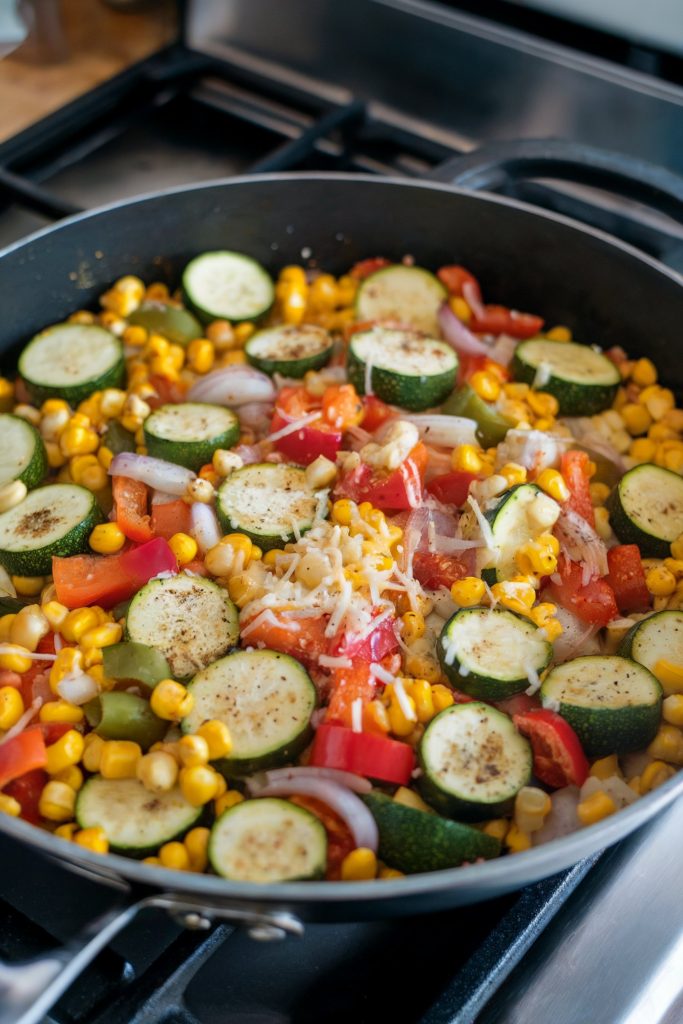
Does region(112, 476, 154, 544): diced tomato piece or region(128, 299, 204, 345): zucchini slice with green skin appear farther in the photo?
region(128, 299, 204, 345): zucchini slice with green skin

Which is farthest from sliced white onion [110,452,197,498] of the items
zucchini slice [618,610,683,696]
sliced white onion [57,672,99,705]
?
zucchini slice [618,610,683,696]

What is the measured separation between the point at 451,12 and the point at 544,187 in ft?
2.31

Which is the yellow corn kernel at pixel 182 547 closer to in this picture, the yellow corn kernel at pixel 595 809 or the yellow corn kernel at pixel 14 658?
the yellow corn kernel at pixel 14 658

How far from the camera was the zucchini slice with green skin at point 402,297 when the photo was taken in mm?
2939

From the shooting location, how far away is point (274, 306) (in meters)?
3.02

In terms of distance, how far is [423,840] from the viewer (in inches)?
72.4

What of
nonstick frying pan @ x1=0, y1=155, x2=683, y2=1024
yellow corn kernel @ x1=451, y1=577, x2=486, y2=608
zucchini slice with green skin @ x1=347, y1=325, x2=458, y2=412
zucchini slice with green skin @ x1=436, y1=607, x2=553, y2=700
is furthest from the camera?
nonstick frying pan @ x1=0, y1=155, x2=683, y2=1024

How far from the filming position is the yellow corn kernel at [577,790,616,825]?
74.6 inches

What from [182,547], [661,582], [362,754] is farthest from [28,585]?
[661,582]

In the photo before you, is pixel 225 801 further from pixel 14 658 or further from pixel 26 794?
pixel 14 658

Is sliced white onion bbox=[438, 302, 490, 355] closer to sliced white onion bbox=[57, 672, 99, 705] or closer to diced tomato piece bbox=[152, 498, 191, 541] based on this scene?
diced tomato piece bbox=[152, 498, 191, 541]

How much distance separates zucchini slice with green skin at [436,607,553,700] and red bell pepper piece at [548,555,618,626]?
0.56 ft

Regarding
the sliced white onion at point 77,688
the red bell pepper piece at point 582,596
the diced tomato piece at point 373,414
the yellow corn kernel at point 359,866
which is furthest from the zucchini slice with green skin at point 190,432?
the yellow corn kernel at point 359,866

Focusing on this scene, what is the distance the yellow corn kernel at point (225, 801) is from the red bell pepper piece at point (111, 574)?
0.53 meters
